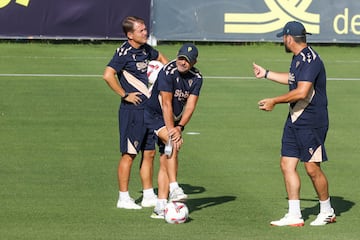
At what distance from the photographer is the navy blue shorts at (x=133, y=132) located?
523 inches

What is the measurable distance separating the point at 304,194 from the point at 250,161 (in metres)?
2.40

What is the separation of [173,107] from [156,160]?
4130 millimetres

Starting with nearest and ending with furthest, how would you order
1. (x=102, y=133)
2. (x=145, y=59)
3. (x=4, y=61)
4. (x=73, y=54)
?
(x=145, y=59), (x=102, y=133), (x=4, y=61), (x=73, y=54)

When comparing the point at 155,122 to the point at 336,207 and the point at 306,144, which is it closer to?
the point at 306,144

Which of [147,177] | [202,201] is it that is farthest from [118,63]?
[202,201]

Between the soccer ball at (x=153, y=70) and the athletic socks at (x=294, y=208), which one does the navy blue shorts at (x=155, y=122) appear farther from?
the athletic socks at (x=294, y=208)

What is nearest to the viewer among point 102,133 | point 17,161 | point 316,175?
point 316,175

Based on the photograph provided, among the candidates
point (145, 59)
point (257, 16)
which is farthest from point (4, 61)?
point (145, 59)

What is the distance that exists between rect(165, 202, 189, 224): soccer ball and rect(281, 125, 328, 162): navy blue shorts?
52.8 inches

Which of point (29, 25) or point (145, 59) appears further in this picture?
point (29, 25)

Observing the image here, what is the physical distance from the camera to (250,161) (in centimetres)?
1653

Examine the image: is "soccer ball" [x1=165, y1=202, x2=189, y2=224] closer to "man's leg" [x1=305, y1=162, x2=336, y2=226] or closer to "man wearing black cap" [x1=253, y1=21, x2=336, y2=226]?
"man wearing black cap" [x1=253, y1=21, x2=336, y2=226]

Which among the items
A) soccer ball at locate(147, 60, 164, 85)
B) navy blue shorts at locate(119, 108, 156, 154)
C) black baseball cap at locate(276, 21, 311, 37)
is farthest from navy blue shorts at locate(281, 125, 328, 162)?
soccer ball at locate(147, 60, 164, 85)

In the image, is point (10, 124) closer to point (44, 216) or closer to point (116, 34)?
point (44, 216)
